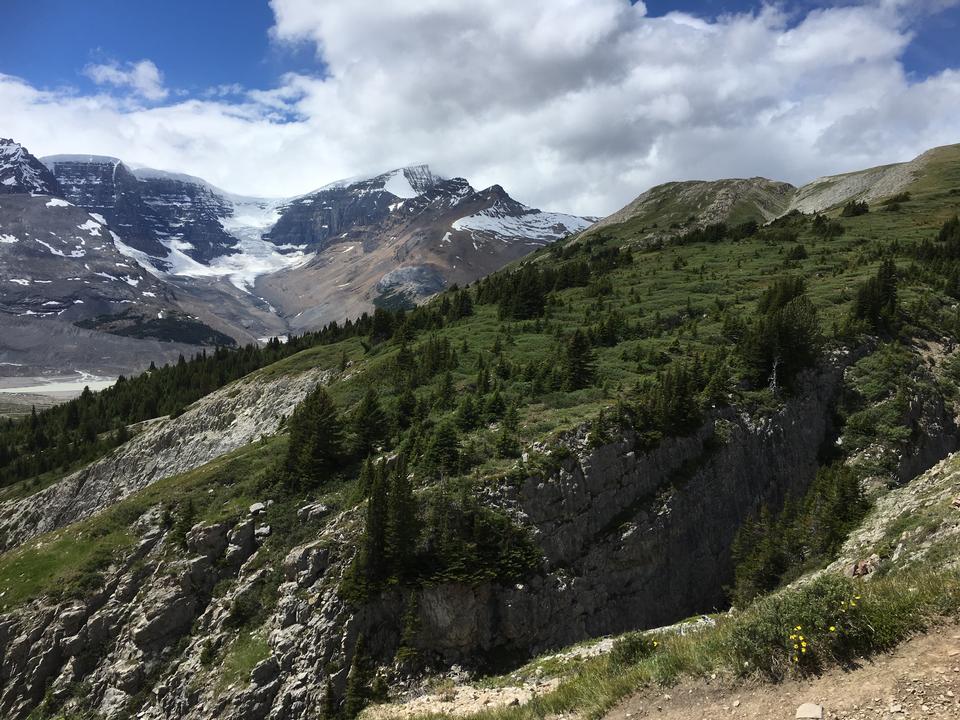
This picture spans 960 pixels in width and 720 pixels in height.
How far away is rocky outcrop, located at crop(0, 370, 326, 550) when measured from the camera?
66.9 meters

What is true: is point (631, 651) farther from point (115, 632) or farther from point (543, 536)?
point (115, 632)

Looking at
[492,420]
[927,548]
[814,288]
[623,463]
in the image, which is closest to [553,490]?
[623,463]

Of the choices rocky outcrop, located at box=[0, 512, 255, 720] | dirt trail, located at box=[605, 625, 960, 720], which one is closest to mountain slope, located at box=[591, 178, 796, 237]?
rocky outcrop, located at box=[0, 512, 255, 720]

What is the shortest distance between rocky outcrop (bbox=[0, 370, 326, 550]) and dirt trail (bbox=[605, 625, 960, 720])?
59970mm

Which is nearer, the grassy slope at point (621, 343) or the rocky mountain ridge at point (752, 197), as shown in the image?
the grassy slope at point (621, 343)

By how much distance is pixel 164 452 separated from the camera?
237ft

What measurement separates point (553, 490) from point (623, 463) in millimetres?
4805

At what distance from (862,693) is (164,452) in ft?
260

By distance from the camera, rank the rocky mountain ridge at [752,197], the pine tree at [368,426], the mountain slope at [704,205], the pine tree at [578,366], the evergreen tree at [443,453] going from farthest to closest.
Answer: the mountain slope at [704,205] → the rocky mountain ridge at [752,197] → the pine tree at [578,366] → the pine tree at [368,426] → the evergreen tree at [443,453]

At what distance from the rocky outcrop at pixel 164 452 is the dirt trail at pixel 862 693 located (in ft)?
197

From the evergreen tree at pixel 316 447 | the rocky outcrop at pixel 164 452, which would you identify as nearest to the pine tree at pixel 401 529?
the evergreen tree at pixel 316 447

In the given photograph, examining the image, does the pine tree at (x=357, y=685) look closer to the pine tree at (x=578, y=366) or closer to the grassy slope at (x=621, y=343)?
the grassy slope at (x=621, y=343)

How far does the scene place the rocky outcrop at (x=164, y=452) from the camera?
66875mm

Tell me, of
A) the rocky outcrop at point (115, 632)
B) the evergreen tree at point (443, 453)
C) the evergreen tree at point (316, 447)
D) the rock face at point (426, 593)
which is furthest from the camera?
the evergreen tree at point (316, 447)
